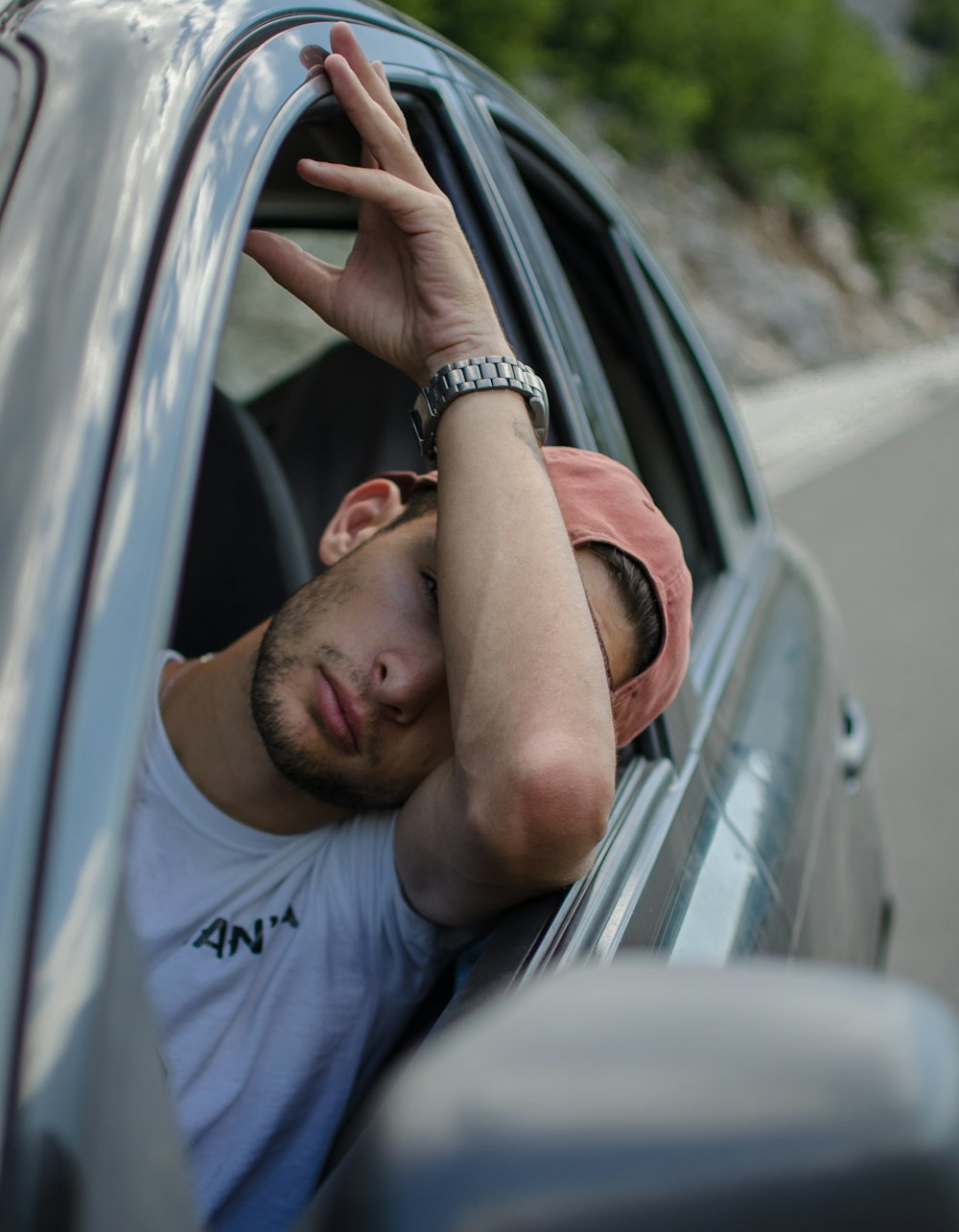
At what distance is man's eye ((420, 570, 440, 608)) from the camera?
164 centimetres

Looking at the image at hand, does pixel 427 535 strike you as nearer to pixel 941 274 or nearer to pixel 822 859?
pixel 822 859

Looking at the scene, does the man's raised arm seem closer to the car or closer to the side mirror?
the car

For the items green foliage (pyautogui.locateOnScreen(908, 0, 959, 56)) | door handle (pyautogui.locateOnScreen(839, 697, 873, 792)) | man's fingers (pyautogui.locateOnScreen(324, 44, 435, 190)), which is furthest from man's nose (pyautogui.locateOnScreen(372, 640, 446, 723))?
green foliage (pyautogui.locateOnScreen(908, 0, 959, 56))

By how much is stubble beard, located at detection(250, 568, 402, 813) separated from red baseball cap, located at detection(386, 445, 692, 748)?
1.05 feet

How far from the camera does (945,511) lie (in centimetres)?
888

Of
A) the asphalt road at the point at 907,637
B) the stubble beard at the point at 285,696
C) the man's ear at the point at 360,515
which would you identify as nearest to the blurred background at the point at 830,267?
the asphalt road at the point at 907,637

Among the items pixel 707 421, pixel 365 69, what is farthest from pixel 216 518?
pixel 365 69

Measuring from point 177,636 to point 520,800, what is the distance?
1265 millimetres

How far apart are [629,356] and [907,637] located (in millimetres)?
4323

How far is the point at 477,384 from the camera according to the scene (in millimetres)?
1546

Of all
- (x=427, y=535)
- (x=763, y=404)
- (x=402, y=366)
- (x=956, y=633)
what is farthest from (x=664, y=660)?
(x=763, y=404)

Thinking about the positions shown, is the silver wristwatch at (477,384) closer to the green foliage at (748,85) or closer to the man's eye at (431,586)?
the man's eye at (431,586)

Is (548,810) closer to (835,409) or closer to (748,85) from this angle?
(835,409)

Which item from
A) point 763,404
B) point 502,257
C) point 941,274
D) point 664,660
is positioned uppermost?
point 941,274
